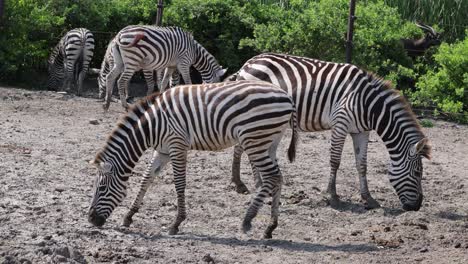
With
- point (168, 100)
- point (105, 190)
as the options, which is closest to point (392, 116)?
point (168, 100)

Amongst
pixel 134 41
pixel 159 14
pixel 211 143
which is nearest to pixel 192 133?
pixel 211 143

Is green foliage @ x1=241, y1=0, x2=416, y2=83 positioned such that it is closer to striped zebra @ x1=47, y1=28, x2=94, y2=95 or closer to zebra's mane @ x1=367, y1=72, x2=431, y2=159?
striped zebra @ x1=47, y1=28, x2=94, y2=95

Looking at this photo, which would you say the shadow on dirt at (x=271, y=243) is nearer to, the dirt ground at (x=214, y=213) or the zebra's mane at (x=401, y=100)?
the dirt ground at (x=214, y=213)

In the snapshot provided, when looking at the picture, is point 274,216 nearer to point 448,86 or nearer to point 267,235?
point 267,235

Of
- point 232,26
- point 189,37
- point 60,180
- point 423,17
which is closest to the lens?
point 60,180

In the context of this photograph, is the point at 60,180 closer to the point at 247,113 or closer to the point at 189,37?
the point at 247,113

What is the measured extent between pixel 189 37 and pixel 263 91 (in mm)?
8084

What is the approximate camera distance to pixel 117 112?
14.8 metres

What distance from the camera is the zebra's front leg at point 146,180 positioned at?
27.6ft

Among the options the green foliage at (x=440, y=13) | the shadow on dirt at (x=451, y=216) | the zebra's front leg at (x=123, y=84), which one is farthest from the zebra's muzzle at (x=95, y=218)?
the green foliage at (x=440, y=13)

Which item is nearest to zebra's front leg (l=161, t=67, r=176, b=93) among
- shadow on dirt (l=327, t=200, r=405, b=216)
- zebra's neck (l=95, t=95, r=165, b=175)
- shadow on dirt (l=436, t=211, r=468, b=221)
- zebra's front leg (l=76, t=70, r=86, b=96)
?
zebra's front leg (l=76, t=70, r=86, b=96)

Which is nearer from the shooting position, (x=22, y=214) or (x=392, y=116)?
(x=22, y=214)

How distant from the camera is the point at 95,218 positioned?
8.12m

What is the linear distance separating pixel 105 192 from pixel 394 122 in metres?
3.37
